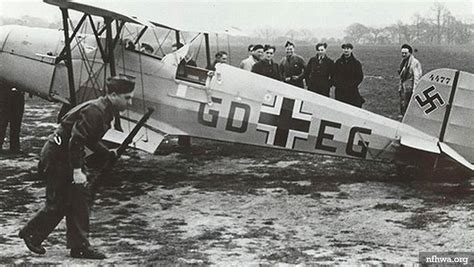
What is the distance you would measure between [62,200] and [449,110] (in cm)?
504

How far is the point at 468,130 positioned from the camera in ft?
23.9

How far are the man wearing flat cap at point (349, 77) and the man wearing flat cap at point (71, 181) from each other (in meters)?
5.90

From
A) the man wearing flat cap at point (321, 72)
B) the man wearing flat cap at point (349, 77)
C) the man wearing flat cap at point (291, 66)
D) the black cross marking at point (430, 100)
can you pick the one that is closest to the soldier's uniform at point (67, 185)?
the black cross marking at point (430, 100)

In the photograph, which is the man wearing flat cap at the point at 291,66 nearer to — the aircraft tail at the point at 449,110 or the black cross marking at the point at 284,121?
the black cross marking at the point at 284,121

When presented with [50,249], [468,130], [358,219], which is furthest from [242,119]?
[50,249]

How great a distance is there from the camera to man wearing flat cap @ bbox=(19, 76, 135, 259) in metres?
4.88

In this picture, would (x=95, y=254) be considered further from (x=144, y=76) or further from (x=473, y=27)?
(x=473, y=27)

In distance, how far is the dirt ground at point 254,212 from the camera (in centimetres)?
520

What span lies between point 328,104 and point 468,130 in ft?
6.02

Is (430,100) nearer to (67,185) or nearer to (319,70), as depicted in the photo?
(319,70)

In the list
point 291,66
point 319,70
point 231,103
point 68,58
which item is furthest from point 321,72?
point 68,58

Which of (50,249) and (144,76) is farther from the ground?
(144,76)

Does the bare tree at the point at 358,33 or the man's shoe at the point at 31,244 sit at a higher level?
the bare tree at the point at 358,33

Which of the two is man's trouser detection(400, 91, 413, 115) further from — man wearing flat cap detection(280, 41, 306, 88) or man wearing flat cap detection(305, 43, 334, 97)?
man wearing flat cap detection(280, 41, 306, 88)
